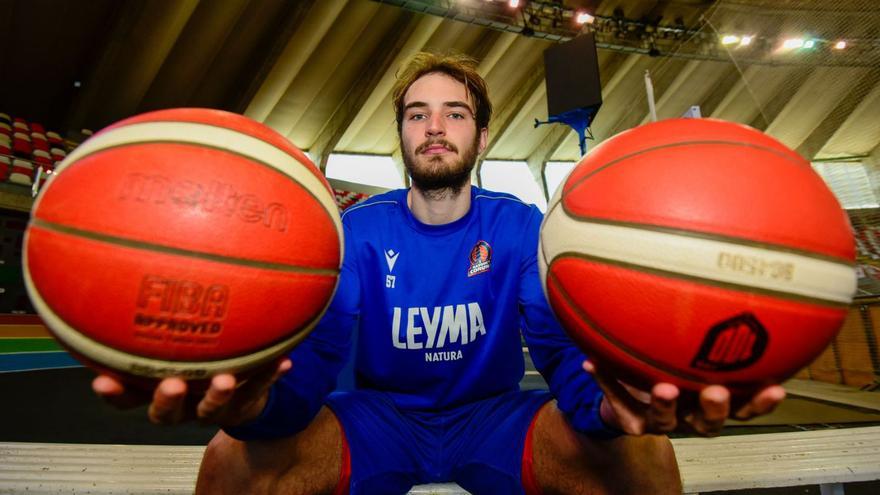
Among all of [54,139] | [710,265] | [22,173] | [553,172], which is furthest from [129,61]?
[553,172]

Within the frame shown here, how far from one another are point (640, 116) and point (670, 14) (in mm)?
2280

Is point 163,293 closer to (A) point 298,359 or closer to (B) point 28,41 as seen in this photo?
(A) point 298,359

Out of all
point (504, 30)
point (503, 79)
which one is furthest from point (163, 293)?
point (503, 79)

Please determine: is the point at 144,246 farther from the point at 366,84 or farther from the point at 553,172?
the point at 553,172

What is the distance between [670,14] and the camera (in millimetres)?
10102

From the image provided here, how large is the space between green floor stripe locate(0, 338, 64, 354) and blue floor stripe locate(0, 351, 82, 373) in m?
0.10

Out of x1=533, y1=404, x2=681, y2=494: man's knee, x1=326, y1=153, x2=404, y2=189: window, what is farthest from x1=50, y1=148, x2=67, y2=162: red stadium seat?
x1=533, y1=404, x2=681, y2=494: man's knee

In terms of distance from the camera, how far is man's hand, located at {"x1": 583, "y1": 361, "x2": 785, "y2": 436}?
68 centimetres

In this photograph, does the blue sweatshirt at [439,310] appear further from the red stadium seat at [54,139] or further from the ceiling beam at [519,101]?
the ceiling beam at [519,101]

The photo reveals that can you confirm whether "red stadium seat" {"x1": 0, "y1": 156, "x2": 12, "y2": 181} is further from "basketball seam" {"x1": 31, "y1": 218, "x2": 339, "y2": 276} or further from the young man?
"basketball seam" {"x1": 31, "y1": 218, "x2": 339, "y2": 276}

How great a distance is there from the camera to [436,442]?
1.27 metres

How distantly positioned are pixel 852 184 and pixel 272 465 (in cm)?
799

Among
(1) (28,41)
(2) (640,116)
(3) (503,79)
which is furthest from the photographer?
(2) (640,116)

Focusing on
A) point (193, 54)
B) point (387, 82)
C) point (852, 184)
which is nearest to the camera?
point (852, 184)
